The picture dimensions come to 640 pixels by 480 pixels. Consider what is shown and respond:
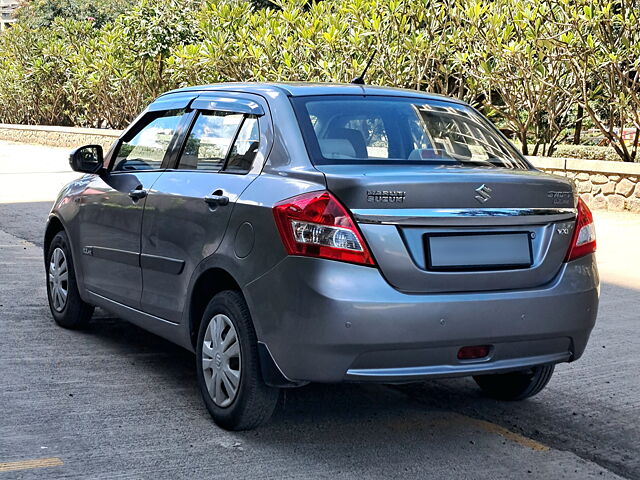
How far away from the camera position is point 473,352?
4.71 meters

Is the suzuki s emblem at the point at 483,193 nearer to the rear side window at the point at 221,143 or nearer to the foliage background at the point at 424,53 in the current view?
the rear side window at the point at 221,143

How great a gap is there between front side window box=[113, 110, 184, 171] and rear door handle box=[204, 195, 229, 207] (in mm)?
915

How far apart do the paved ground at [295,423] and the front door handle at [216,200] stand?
3.48 ft

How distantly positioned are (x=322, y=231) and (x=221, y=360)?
973 mm

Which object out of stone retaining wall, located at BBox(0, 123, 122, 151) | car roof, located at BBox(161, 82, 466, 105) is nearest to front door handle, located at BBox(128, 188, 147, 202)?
car roof, located at BBox(161, 82, 466, 105)

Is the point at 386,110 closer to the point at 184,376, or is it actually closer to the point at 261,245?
the point at 261,245

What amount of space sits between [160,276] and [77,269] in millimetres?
1382

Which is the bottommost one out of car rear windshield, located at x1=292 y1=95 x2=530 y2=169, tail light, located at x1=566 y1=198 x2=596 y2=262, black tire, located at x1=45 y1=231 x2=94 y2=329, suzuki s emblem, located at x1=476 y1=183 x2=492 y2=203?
black tire, located at x1=45 y1=231 x2=94 y2=329

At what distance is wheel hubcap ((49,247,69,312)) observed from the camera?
7.20 metres

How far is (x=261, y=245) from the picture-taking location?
4.74m

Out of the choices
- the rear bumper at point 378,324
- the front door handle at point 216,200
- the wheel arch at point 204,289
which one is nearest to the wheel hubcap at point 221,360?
the wheel arch at point 204,289

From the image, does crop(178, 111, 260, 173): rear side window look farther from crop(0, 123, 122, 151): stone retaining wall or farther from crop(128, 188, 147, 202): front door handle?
crop(0, 123, 122, 151): stone retaining wall

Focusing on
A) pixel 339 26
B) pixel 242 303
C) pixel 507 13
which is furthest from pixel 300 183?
pixel 339 26

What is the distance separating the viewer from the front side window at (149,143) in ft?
20.1
